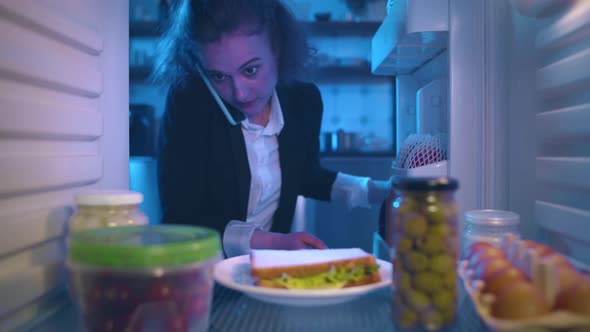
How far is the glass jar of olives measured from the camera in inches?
20.1

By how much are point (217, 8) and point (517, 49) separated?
0.77 m

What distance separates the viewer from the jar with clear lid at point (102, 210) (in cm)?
60

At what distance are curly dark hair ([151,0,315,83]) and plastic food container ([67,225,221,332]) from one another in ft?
2.93

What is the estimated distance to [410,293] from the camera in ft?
1.70

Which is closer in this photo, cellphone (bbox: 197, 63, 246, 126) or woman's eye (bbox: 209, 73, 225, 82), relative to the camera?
woman's eye (bbox: 209, 73, 225, 82)

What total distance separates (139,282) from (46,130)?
13.2 inches

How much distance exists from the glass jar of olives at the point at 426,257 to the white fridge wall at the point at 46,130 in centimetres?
50

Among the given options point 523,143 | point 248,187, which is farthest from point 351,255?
point 248,187

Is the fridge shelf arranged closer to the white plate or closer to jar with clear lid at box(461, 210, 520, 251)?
jar with clear lid at box(461, 210, 520, 251)

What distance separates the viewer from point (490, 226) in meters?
0.74


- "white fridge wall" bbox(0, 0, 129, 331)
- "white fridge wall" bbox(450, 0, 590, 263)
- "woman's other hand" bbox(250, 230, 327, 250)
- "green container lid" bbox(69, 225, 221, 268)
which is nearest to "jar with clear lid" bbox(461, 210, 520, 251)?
"white fridge wall" bbox(450, 0, 590, 263)

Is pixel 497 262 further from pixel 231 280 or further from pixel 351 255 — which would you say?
pixel 231 280

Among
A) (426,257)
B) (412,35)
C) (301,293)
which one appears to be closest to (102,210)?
(301,293)

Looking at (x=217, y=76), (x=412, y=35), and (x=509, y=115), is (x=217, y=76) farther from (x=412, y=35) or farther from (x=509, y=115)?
(x=509, y=115)
